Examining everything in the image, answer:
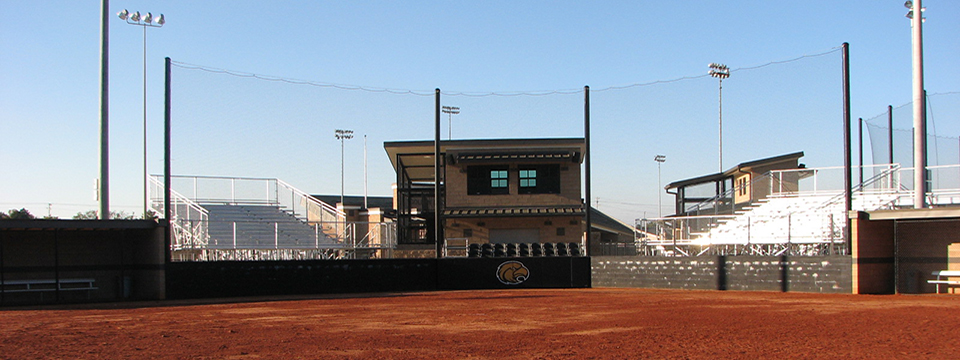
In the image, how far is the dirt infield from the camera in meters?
9.05

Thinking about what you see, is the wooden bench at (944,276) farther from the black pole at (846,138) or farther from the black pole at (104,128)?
the black pole at (104,128)

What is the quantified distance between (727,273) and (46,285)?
17.7m

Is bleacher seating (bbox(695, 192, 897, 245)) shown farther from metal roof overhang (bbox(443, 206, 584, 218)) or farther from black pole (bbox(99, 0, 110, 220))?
black pole (bbox(99, 0, 110, 220))

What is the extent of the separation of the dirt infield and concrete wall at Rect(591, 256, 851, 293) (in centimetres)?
168

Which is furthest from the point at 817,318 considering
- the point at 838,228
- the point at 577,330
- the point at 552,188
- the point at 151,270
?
the point at 552,188

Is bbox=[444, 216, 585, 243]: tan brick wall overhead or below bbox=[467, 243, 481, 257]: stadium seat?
overhead

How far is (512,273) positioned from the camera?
24.0m

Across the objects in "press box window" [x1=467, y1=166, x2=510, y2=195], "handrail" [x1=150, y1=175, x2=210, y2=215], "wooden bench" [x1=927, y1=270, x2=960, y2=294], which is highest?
"press box window" [x1=467, y1=166, x2=510, y2=195]

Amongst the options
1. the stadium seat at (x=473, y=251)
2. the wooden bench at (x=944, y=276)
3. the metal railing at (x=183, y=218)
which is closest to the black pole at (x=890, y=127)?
the wooden bench at (x=944, y=276)

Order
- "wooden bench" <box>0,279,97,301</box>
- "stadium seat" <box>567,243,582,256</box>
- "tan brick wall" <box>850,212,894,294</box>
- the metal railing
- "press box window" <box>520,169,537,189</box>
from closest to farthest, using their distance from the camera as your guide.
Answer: "tan brick wall" <box>850,212,894,294</box> < "wooden bench" <box>0,279,97,301</box> < the metal railing < "stadium seat" <box>567,243,582,256</box> < "press box window" <box>520,169,537,189</box>

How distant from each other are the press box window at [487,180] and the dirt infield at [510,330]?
1556 centimetres

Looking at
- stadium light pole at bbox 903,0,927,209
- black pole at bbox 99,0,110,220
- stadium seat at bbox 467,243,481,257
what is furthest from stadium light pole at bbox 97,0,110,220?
stadium light pole at bbox 903,0,927,209

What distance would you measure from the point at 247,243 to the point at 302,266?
268 centimetres

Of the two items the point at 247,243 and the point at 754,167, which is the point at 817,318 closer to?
the point at 247,243
